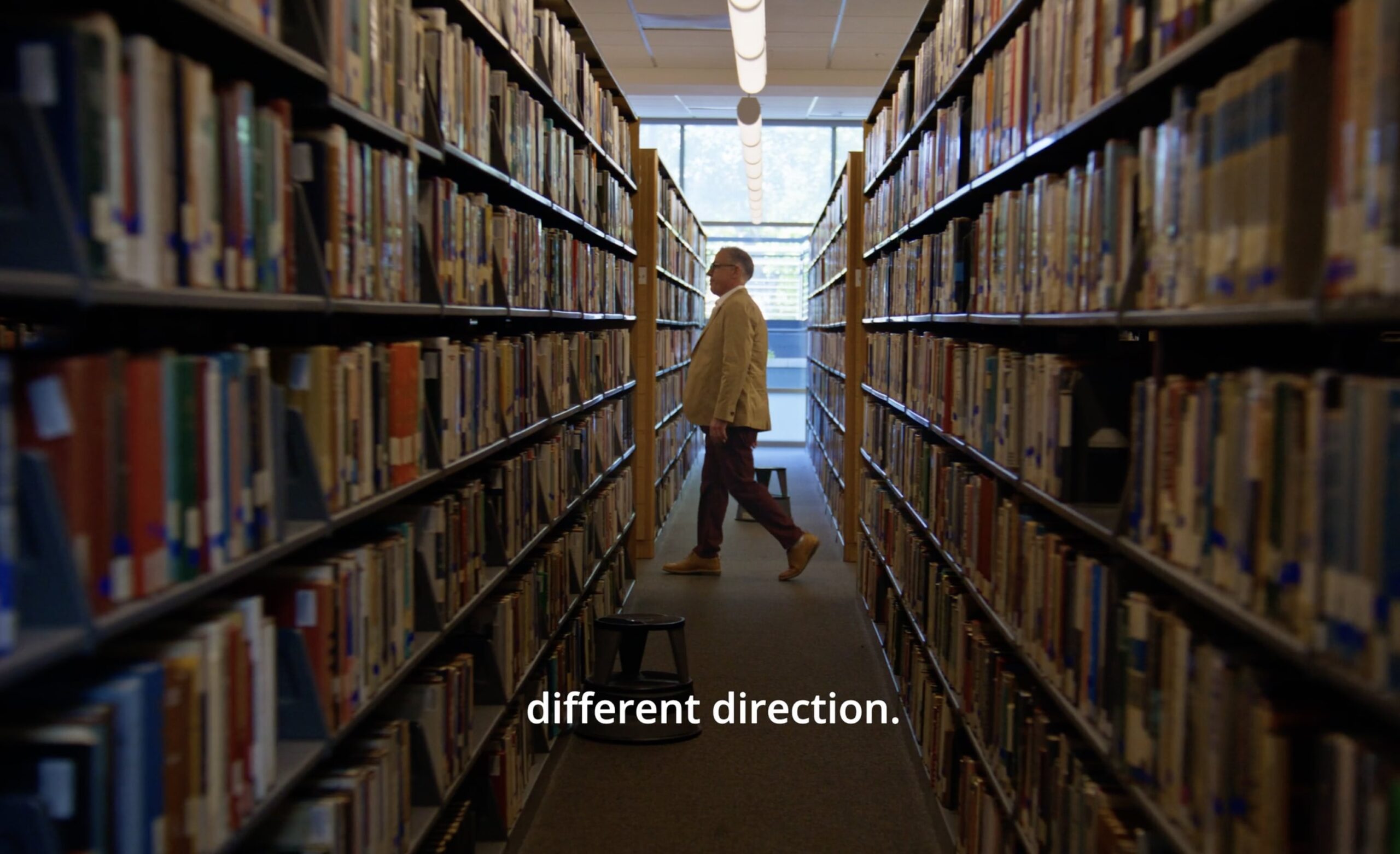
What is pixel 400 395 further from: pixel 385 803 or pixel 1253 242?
pixel 1253 242

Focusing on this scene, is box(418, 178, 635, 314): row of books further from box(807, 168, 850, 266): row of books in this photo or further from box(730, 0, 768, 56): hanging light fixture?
box(807, 168, 850, 266): row of books

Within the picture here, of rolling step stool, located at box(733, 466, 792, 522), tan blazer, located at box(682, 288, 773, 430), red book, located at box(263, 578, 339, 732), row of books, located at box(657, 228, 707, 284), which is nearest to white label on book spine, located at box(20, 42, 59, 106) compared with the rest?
red book, located at box(263, 578, 339, 732)

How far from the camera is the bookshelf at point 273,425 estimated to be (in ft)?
3.62

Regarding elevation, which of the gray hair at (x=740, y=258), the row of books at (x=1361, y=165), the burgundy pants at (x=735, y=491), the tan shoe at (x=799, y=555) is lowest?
the tan shoe at (x=799, y=555)

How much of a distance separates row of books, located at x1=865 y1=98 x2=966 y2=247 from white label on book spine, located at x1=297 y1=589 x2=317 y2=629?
210cm

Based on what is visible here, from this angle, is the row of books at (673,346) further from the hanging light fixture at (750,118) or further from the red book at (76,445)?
the red book at (76,445)

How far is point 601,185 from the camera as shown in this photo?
4.94m

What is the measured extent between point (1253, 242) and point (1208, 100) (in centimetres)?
24

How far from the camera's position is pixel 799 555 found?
6.06m

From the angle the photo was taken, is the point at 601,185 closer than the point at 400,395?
No

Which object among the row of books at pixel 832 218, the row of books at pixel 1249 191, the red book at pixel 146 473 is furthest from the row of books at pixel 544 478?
the row of books at pixel 832 218

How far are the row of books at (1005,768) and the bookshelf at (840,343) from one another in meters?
2.54

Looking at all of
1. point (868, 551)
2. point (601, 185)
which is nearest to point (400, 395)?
point (601, 185)

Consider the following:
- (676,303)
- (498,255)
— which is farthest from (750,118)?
(498,255)
